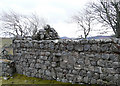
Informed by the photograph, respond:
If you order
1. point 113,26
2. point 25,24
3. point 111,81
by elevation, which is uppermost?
point 25,24

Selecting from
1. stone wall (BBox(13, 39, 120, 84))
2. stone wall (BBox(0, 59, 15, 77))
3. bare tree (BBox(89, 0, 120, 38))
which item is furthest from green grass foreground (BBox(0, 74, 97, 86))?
bare tree (BBox(89, 0, 120, 38))

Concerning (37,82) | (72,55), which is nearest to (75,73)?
(72,55)

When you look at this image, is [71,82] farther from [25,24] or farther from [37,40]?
[25,24]

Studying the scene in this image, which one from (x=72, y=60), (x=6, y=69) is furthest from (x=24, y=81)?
(x=72, y=60)

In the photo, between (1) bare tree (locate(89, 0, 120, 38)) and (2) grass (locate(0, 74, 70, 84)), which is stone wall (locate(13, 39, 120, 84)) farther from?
(1) bare tree (locate(89, 0, 120, 38))

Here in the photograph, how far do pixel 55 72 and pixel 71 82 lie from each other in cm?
86

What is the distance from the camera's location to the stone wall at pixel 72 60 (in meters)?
3.75

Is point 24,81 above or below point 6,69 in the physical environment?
below

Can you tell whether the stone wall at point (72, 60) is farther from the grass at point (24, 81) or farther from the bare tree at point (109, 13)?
the bare tree at point (109, 13)

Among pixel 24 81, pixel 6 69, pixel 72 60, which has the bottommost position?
pixel 24 81

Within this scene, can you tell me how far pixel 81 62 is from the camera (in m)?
4.29

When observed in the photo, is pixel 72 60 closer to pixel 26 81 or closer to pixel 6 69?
pixel 26 81

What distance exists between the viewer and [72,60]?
4.50 metres

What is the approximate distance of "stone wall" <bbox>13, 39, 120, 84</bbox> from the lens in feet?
12.3
